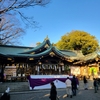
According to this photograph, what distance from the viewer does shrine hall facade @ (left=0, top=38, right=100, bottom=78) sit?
22339 mm

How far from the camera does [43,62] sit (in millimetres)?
24359

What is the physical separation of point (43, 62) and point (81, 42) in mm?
25525

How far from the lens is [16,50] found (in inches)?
1073

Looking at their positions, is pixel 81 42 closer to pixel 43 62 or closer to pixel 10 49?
pixel 43 62

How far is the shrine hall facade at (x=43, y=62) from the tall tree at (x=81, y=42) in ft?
61.5

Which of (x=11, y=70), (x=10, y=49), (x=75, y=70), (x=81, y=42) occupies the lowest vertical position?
(x=75, y=70)

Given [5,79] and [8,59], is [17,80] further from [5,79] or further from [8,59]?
[8,59]

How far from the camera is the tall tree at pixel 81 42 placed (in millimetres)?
46094

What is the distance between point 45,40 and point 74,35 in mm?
23439

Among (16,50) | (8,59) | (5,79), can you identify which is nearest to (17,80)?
(5,79)

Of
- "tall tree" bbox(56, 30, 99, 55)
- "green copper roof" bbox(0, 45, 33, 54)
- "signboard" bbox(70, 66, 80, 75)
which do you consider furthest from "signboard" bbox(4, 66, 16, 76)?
"tall tree" bbox(56, 30, 99, 55)

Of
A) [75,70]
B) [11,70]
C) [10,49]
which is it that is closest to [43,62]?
[11,70]

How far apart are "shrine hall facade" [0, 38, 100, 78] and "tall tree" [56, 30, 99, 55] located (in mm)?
18753

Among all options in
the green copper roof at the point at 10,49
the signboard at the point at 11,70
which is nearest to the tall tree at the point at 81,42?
the green copper roof at the point at 10,49
